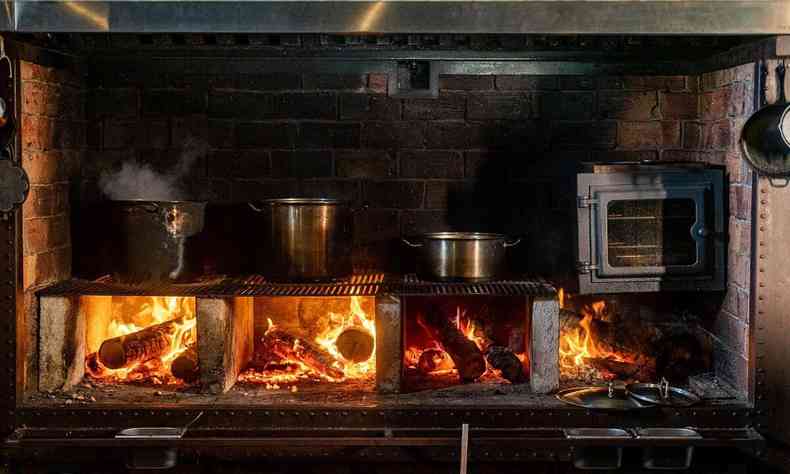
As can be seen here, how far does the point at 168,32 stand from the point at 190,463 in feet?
7.73

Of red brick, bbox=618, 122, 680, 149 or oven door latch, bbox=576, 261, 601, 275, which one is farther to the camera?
red brick, bbox=618, 122, 680, 149

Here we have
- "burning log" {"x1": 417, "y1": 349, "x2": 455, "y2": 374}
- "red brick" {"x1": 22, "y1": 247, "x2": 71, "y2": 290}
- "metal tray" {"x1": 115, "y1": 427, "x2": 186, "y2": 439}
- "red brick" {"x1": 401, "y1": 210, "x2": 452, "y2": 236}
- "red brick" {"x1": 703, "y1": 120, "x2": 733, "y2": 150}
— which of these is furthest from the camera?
"red brick" {"x1": 401, "y1": 210, "x2": 452, "y2": 236}

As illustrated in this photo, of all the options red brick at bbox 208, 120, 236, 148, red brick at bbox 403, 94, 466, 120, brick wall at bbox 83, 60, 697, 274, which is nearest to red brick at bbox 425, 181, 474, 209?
brick wall at bbox 83, 60, 697, 274

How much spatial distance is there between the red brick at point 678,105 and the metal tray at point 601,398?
1977 millimetres

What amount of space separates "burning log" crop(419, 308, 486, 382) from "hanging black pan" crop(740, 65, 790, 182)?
1949 mm

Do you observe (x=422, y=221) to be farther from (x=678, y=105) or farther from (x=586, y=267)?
(x=678, y=105)

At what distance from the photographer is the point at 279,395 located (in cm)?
526

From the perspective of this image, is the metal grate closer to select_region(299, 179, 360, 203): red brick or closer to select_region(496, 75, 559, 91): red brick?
select_region(299, 179, 360, 203): red brick

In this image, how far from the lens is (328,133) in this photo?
20.2 ft

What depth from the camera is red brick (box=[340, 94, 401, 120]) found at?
6.14 meters

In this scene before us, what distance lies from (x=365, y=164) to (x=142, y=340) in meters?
1.87

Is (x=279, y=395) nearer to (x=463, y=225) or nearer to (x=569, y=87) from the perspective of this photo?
(x=463, y=225)

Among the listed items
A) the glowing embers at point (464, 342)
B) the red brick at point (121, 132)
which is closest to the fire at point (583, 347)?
the glowing embers at point (464, 342)

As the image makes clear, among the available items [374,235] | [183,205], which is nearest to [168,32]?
[183,205]
